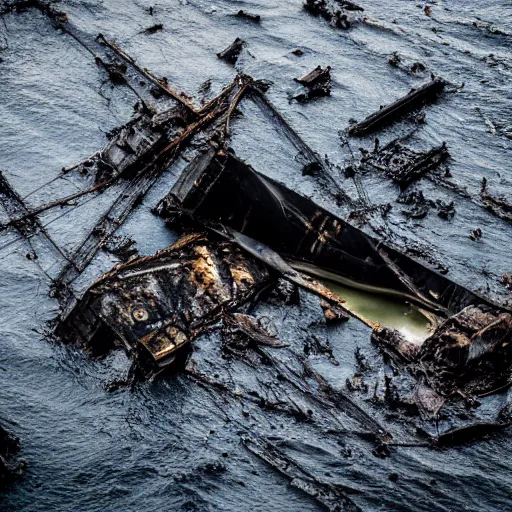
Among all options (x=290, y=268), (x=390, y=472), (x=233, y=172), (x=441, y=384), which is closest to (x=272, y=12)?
(x=233, y=172)

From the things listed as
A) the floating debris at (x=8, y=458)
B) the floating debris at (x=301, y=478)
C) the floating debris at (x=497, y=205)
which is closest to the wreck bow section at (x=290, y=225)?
the floating debris at (x=497, y=205)

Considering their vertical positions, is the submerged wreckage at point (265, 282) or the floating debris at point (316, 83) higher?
the floating debris at point (316, 83)

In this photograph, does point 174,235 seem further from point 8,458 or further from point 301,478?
point 301,478

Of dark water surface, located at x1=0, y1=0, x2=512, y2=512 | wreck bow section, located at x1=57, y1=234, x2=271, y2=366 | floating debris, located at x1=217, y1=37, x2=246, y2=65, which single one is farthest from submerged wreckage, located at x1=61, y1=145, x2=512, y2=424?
floating debris, located at x1=217, y1=37, x2=246, y2=65

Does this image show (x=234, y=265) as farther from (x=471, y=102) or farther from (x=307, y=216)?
(x=471, y=102)

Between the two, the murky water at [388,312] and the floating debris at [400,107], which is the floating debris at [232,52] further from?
the murky water at [388,312]

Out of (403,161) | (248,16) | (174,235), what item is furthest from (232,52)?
(174,235)
